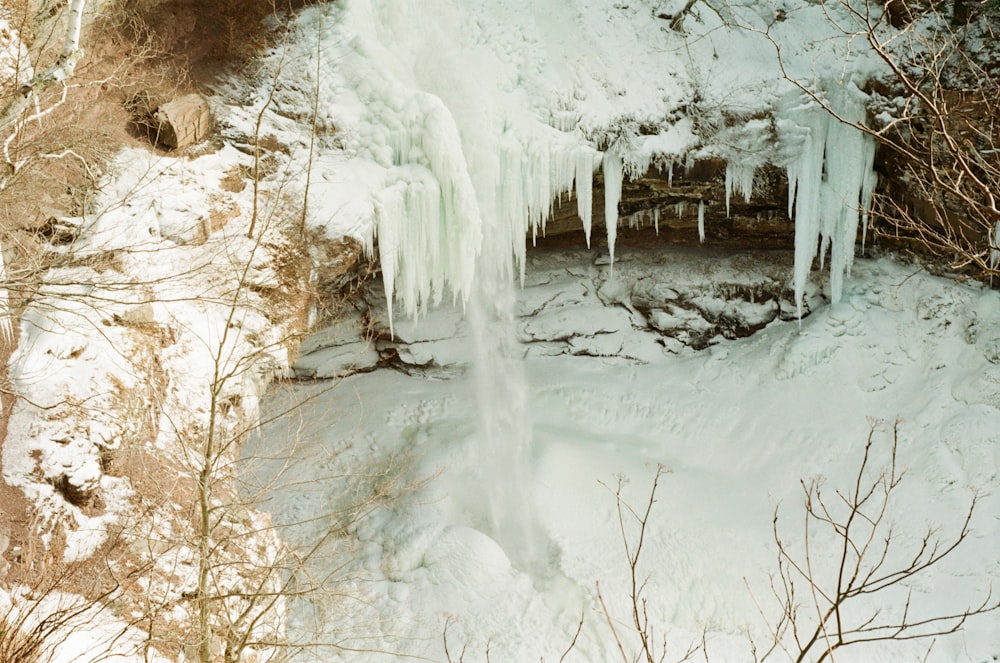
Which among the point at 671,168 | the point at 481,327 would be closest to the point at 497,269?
the point at 481,327

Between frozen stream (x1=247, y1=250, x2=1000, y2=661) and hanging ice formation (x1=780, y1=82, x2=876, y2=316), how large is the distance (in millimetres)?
1941

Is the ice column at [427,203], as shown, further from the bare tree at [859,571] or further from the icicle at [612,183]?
the bare tree at [859,571]

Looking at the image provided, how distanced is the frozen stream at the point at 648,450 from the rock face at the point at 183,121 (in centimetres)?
350

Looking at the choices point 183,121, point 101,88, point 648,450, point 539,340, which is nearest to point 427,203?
point 183,121

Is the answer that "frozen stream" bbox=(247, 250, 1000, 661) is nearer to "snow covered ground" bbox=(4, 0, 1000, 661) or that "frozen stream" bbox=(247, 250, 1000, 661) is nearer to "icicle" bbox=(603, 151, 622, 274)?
"snow covered ground" bbox=(4, 0, 1000, 661)

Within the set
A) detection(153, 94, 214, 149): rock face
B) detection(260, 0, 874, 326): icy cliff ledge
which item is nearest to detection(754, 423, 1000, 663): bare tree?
detection(260, 0, 874, 326): icy cliff ledge

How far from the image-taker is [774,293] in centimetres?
1443

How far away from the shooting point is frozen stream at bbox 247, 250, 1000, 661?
10164 mm

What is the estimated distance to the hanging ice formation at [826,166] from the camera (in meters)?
12.2

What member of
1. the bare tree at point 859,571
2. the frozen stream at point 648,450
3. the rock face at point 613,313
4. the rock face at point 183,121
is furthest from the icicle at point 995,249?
the rock face at point 183,121

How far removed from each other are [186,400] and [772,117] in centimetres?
915

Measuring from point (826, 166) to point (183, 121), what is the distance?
9.00 metres

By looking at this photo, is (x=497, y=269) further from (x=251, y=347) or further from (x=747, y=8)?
(x=747, y=8)

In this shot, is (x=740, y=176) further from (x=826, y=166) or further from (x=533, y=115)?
(x=533, y=115)
